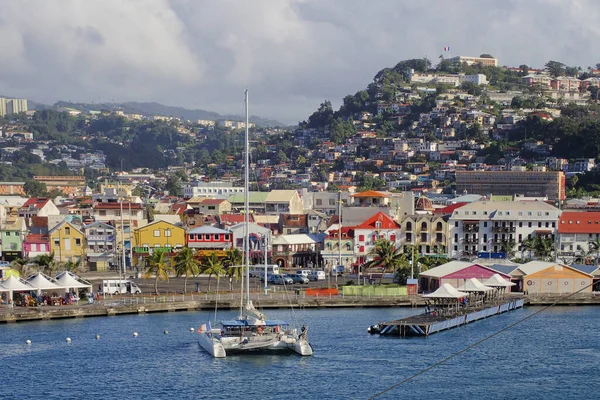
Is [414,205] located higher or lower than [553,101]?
lower

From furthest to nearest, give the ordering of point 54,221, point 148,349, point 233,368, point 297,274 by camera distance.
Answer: point 54,221 < point 297,274 < point 148,349 < point 233,368

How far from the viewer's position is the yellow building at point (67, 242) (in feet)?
237

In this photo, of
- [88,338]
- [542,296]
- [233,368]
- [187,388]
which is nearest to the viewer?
[187,388]

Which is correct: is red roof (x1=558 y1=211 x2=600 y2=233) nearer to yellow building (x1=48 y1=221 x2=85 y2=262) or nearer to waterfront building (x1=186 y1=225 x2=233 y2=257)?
waterfront building (x1=186 y1=225 x2=233 y2=257)

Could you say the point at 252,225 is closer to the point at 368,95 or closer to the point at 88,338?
the point at 88,338

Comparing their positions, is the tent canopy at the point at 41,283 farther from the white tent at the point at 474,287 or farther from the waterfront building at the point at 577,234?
the waterfront building at the point at 577,234

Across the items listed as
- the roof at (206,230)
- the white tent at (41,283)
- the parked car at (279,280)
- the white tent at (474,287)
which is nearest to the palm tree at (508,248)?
the parked car at (279,280)

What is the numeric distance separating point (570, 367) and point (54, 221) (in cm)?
5099

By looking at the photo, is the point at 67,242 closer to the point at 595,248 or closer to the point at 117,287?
the point at 117,287

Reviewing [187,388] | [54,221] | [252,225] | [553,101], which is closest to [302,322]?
[187,388]

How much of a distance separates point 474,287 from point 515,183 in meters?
74.1

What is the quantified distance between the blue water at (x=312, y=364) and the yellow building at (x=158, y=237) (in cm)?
2396

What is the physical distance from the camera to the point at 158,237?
72.8m

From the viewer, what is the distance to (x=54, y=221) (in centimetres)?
7981
